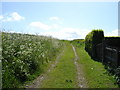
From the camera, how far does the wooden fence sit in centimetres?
934

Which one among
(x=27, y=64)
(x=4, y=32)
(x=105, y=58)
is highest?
(x=4, y=32)

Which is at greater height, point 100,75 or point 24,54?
point 24,54

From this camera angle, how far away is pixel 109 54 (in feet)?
37.2

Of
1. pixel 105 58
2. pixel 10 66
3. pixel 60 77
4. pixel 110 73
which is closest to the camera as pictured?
pixel 10 66

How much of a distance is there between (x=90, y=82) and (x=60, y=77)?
1.65 meters

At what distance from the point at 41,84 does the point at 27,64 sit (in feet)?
5.93

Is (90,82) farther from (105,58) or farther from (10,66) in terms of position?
(105,58)

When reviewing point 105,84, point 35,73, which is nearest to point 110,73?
point 105,84

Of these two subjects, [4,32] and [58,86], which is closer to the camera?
[58,86]

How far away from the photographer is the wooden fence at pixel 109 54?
30.6 ft

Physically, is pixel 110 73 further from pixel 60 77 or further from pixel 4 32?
pixel 4 32

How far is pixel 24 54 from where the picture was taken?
8.98 meters

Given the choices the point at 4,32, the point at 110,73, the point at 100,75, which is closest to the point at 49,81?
the point at 100,75

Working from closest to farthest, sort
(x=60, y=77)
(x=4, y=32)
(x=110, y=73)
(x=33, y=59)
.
A: (x=60, y=77) → (x=110, y=73) → (x=33, y=59) → (x=4, y=32)
